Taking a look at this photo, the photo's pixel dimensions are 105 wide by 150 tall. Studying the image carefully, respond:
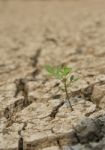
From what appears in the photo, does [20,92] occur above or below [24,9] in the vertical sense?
below

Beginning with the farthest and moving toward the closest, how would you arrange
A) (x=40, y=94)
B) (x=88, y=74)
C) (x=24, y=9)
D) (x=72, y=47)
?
(x=24, y=9) → (x=72, y=47) → (x=88, y=74) → (x=40, y=94)

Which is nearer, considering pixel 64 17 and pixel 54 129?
pixel 54 129

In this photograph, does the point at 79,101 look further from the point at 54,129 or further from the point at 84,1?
the point at 84,1

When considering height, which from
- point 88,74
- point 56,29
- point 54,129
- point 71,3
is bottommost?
point 54,129

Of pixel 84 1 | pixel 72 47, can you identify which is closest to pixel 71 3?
pixel 84 1

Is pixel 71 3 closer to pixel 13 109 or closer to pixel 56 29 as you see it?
pixel 56 29

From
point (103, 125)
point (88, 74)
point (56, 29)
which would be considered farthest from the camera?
point (56, 29)

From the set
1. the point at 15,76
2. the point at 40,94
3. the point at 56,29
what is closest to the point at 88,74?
the point at 40,94
